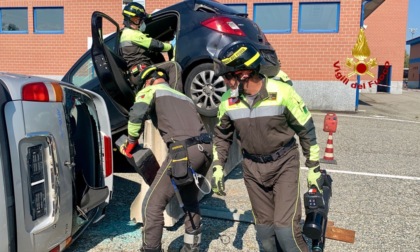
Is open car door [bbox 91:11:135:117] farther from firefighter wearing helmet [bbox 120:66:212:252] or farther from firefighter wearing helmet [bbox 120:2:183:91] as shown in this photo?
firefighter wearing helmet [bbox 120:66:212:252]

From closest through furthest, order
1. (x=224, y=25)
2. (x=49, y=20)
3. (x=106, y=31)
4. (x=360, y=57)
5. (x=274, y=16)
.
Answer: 1. (x=224, y=25)
2. (x=360, y=57)
3. (x=274, y=16)
4. (x=106, y=31)
5. (x=49, y=20)

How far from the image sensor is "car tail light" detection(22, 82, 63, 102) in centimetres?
278

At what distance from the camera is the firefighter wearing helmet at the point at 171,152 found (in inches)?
130

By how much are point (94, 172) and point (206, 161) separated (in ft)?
3.71

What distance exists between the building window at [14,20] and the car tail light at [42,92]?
15791 mm

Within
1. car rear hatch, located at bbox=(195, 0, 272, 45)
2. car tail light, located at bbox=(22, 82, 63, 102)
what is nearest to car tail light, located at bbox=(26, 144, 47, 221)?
car tail light, located at bbox=(22, 82, 63, 102)

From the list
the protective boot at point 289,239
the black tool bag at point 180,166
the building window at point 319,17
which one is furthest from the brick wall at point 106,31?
the protective boot at point 289,239

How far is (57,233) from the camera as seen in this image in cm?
299

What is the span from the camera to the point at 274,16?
49.9 feet

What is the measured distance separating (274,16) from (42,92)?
13454mm

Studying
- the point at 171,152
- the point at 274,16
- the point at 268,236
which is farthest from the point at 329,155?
the point at 274,16

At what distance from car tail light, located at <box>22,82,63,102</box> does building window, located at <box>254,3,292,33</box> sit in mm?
13002

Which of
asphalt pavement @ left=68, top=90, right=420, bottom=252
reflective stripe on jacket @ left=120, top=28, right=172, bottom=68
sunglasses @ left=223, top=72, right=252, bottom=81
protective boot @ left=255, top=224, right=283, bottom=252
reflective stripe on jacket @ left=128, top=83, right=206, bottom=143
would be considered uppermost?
reflective stripe on jacket @ left=120, top=28, right=172, bottom=68

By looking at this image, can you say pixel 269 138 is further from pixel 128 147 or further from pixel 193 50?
pixel 193 50
